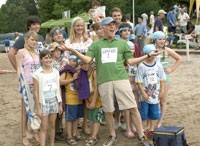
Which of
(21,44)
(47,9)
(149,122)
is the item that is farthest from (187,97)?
(47,9)

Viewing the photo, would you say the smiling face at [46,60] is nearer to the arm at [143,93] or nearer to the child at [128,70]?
the child at [128,70]

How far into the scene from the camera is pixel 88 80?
182 inches

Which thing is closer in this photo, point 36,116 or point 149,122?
point 36,116

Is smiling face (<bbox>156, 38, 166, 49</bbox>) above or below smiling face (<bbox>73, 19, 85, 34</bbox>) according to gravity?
below

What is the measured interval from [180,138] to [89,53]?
150 centimetres

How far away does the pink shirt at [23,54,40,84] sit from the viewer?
444 centimetres

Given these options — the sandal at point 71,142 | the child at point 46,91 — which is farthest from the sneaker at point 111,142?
the child at point 46,91

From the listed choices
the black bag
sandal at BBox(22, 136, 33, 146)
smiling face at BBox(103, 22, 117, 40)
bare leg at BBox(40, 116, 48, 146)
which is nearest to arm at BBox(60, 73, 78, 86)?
bare leg at BBox(40, 116, 48, 146)

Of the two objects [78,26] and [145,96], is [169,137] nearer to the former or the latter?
[145,96]

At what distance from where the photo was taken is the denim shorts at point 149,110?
4756 mm

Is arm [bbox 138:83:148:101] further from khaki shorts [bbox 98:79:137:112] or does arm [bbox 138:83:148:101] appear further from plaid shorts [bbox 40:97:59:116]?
plaid shorts [bbox 40:97:59:116]

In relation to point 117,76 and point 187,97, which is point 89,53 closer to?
point 117,76

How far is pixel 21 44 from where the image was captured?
15.1 feet

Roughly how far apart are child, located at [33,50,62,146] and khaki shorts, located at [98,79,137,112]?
572 millimetres
